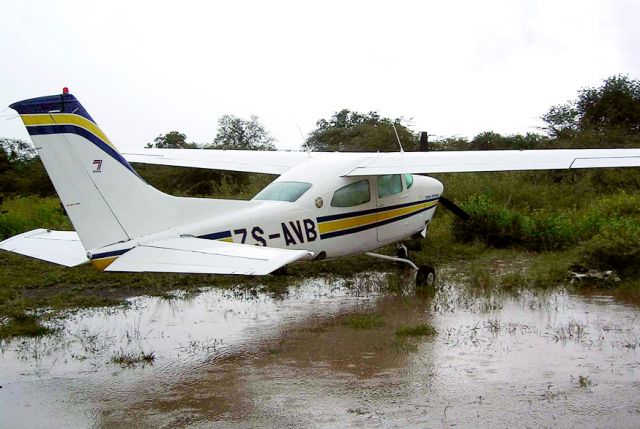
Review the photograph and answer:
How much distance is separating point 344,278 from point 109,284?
12.1 ft

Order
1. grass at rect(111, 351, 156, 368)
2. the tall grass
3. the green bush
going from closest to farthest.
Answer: grass at rect(111, 351, 156, 368) < the green bush < the tall grass

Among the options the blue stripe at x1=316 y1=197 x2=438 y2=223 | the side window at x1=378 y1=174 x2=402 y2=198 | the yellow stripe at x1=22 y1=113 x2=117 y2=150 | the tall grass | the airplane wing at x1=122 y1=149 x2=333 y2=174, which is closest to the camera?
the yellow stripe at x1=22 y1=113 x2=117 y2=150

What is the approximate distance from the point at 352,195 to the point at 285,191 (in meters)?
1.13

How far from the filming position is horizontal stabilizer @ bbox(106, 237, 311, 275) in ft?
20.6

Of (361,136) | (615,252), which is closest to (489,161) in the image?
(615,252)

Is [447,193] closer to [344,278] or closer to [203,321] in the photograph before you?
[344,278]

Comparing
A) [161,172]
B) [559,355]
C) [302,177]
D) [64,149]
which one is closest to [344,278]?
[302,177]

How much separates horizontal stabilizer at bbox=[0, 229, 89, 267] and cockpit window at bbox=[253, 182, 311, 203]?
256 centimetres

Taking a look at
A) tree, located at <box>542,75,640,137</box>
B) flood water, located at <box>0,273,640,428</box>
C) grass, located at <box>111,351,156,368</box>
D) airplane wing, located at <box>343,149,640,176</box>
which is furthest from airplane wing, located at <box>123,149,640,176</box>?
tree, located at <box>542,75,640,137</box>

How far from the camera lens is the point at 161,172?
2631 centimetres

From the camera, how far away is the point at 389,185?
1068 centimetres

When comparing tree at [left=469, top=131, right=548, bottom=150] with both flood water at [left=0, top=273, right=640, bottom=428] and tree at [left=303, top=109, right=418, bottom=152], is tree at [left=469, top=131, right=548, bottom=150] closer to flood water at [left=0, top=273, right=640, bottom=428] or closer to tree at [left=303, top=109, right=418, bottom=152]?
tree at [left=303, top=109, right=418, bottom=152]

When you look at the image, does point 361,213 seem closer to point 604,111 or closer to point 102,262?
point 102,262

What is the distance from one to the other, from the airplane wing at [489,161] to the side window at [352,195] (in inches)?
8.8
